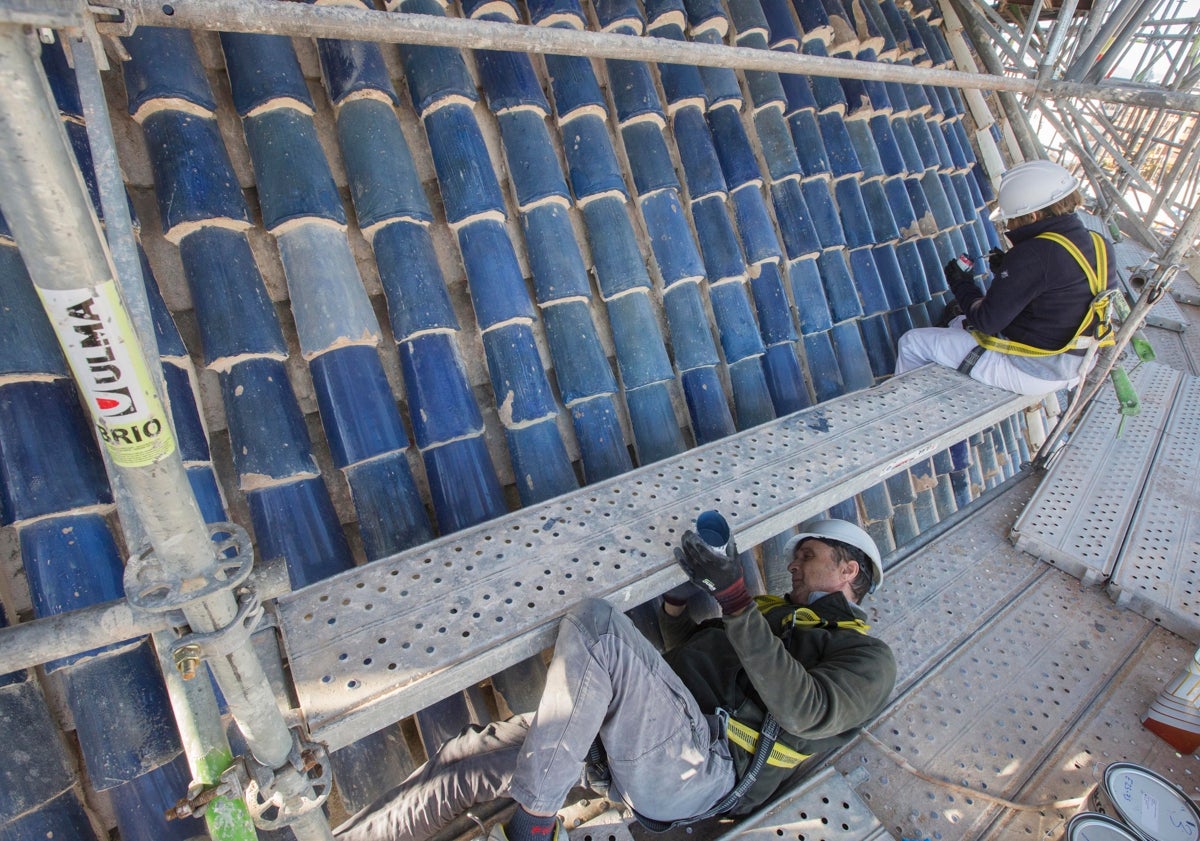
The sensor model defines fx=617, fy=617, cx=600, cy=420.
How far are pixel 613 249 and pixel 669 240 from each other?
0.29m

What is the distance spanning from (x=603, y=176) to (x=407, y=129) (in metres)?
0.73

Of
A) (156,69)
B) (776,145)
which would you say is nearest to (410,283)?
(156,69)

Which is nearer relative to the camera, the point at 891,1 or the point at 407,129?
the point at 407,129

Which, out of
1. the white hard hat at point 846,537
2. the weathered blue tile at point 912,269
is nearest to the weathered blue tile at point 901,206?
the weathered blue tile at point 912,269

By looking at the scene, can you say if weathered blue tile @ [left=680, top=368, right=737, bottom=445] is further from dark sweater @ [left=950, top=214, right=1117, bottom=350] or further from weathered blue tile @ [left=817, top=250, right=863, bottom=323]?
dark sweater @ [left=950, top=214, right=1117, bottom=350]

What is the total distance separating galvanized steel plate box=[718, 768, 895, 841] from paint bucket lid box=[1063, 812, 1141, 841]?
1.76 ft

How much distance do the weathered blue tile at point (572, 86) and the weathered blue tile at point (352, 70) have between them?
0.67 metres

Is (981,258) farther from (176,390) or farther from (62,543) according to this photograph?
(62,543)

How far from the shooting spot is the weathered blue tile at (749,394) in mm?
2689

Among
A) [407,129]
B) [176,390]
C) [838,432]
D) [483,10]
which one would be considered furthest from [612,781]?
[483,10]

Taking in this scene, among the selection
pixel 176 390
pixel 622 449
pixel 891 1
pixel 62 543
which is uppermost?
pixel 891 1

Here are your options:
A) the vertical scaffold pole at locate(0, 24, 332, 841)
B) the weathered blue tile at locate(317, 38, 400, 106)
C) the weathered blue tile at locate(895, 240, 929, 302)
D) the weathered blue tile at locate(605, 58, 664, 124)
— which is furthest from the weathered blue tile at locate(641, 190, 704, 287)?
the vertical scaffold pole at locate(0, 24, 332, 841)

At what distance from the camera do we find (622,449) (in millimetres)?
2275

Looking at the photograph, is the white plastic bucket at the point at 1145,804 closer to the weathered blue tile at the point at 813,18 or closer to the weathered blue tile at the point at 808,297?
the weathered blue tile at the point at 808,297
